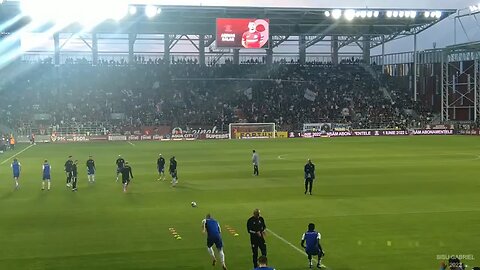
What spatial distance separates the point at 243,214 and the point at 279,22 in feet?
210

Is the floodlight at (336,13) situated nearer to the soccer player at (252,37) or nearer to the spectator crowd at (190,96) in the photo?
the soccer player at (252,37)

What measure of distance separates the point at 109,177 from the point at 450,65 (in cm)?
7162

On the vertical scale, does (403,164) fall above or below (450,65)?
below

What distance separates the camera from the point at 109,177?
37.1 meters

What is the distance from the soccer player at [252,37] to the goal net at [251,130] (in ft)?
38.2

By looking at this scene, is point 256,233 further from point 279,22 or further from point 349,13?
point 279,22

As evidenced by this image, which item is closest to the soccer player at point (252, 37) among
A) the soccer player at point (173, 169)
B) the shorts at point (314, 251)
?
the soccer player at point (173, 169)

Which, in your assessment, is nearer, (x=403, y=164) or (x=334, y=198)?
(x=334, y=198)

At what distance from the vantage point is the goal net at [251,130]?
266 ft

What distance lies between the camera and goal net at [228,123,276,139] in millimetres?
80938

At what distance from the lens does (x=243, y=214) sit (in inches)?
942

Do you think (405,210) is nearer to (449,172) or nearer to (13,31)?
(449,172)

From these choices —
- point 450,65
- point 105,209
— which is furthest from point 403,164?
point 450,65

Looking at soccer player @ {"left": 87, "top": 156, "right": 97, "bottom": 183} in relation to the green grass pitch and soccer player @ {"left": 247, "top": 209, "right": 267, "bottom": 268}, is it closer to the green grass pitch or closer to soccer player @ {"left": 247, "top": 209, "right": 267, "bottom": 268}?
the green grass pitch
